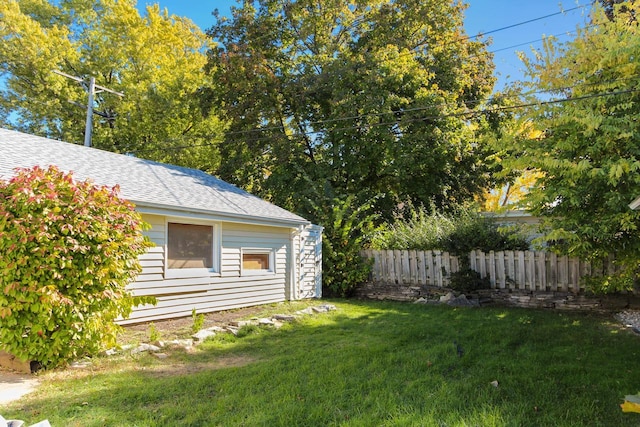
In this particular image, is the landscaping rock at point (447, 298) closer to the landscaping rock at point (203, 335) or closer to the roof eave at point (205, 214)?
the roof eave at point (205, 214)

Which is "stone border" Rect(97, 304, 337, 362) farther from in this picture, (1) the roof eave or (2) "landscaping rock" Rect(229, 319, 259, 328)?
(1) the roof eave

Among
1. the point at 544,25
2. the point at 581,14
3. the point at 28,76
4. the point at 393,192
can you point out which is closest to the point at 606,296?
the point at 581,14

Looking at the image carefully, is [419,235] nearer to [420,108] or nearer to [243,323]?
[420,108]

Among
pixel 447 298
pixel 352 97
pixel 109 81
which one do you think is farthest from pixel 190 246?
pixel 109 81

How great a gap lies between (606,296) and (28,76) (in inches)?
958

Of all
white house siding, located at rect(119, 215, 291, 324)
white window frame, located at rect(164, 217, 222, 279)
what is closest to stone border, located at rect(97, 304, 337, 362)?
white house siding, located at rect(119, 215, 291, 324)

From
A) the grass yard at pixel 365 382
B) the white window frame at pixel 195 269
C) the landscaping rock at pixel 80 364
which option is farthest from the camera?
the white window frame at pixel 195 269

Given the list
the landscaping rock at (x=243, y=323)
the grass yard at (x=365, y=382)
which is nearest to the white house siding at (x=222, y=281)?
the grass yard at (x=365, y=382)

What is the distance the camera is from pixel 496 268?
9.63 meters

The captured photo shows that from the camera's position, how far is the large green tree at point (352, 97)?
1427 centimetres

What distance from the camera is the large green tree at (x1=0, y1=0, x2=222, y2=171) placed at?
61.8 ft

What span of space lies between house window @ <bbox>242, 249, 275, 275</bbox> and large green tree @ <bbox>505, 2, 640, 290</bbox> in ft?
19.3

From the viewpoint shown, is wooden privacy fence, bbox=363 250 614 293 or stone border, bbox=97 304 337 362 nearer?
stone border, bbox=97 304 337 362

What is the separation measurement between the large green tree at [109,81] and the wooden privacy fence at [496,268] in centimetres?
1219
